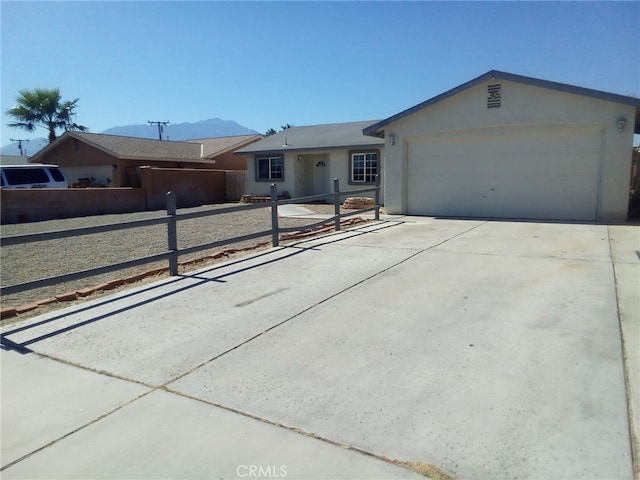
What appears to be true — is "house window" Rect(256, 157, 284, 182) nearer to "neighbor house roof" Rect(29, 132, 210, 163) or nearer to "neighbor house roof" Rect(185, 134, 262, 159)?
"neighbor house roof" Rect(29, 132, 210, 163)

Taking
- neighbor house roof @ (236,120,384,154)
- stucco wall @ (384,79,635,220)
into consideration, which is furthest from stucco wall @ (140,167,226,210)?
stucco wall @ (384,79,635,220)

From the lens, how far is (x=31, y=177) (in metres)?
20.6

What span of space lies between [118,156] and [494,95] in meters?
20.9

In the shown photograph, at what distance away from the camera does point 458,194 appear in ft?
49.8

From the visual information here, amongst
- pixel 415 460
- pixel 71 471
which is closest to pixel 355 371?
pixel 415 460

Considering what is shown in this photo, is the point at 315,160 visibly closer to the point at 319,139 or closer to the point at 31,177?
the point at 319,139

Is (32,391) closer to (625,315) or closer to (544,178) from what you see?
(625,315)

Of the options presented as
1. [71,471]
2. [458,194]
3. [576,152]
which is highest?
[576,152]

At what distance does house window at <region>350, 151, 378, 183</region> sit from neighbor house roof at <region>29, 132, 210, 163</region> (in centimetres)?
1304

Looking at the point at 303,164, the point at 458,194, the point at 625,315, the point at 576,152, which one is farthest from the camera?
the point at 303,164

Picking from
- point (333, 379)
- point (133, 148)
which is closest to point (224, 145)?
point (133, 148)

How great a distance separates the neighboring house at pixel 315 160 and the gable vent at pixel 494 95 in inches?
293

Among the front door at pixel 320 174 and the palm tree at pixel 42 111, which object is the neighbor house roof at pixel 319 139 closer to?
the front door at pixel 320 174

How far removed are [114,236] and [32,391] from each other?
1065 cm
